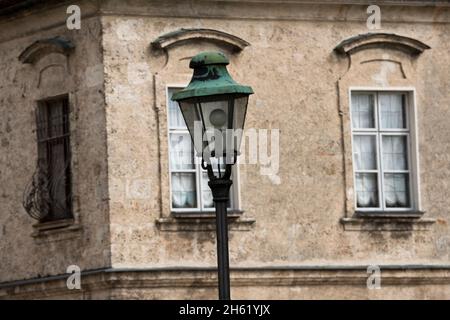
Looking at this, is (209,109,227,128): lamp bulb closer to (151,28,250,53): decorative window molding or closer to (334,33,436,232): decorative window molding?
(151,28,250,53): decorative window molding

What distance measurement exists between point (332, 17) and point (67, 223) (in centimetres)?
525

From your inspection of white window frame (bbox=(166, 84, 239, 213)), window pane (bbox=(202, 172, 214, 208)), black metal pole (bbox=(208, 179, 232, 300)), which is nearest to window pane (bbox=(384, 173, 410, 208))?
white window frame (bbox=(166, 84, 239, 213))

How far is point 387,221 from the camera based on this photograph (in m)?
31.2

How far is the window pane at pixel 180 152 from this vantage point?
30297 millimetres

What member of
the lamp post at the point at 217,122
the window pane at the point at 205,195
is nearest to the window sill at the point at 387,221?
the window pane at the point at 205,195

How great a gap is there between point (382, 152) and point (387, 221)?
43.1 inches

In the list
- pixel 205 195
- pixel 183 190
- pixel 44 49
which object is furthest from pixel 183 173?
pixel 44 49

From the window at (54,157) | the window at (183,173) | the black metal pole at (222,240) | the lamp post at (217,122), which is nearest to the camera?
the black metal pole at (222,240)

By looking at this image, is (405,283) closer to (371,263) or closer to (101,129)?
(371,263)

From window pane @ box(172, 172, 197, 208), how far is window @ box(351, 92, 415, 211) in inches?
106

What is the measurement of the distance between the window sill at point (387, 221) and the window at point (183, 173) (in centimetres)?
231

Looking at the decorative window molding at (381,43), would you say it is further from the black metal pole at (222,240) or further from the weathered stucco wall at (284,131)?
the black metal pole at (222,240)

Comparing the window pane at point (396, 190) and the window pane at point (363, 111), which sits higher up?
the window pane at point (363, 111)
